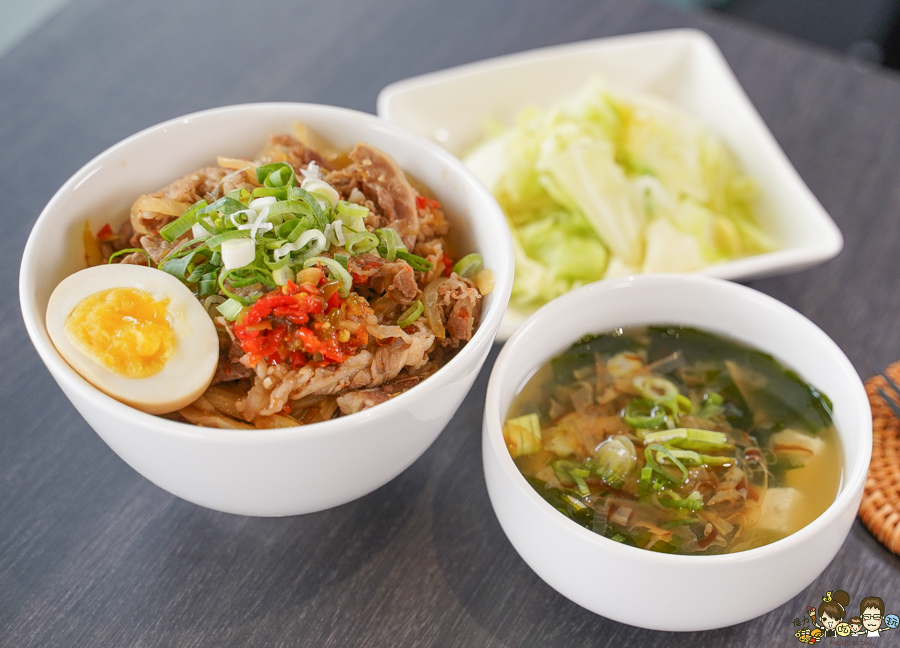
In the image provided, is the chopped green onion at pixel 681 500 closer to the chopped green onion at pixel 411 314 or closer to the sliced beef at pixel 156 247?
the chopped green onion at pixel 411 314

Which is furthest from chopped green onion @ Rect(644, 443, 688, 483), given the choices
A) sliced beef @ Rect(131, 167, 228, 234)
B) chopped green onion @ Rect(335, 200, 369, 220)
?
sliced beef @ Rect(131, 167, 228, 234)

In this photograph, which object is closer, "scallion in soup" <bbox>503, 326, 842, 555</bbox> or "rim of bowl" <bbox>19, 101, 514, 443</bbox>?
"rim of bowl" <bbox>19, 101, 514, 443</bbox>

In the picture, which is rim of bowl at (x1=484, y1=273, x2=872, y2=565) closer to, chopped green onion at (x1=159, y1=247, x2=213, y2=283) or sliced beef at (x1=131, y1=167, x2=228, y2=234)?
chopped green onion at (x1=159, y1=247, x2=213, y2=283)

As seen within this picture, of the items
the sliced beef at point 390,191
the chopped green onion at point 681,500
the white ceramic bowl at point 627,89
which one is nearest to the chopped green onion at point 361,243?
the sliced beef at point 390,191

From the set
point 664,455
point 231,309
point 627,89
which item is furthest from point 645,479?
point 627,89

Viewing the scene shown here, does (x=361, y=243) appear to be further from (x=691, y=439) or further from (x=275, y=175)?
(x=691, y=439)

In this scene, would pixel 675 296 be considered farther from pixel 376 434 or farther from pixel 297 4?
pixel 297 4
